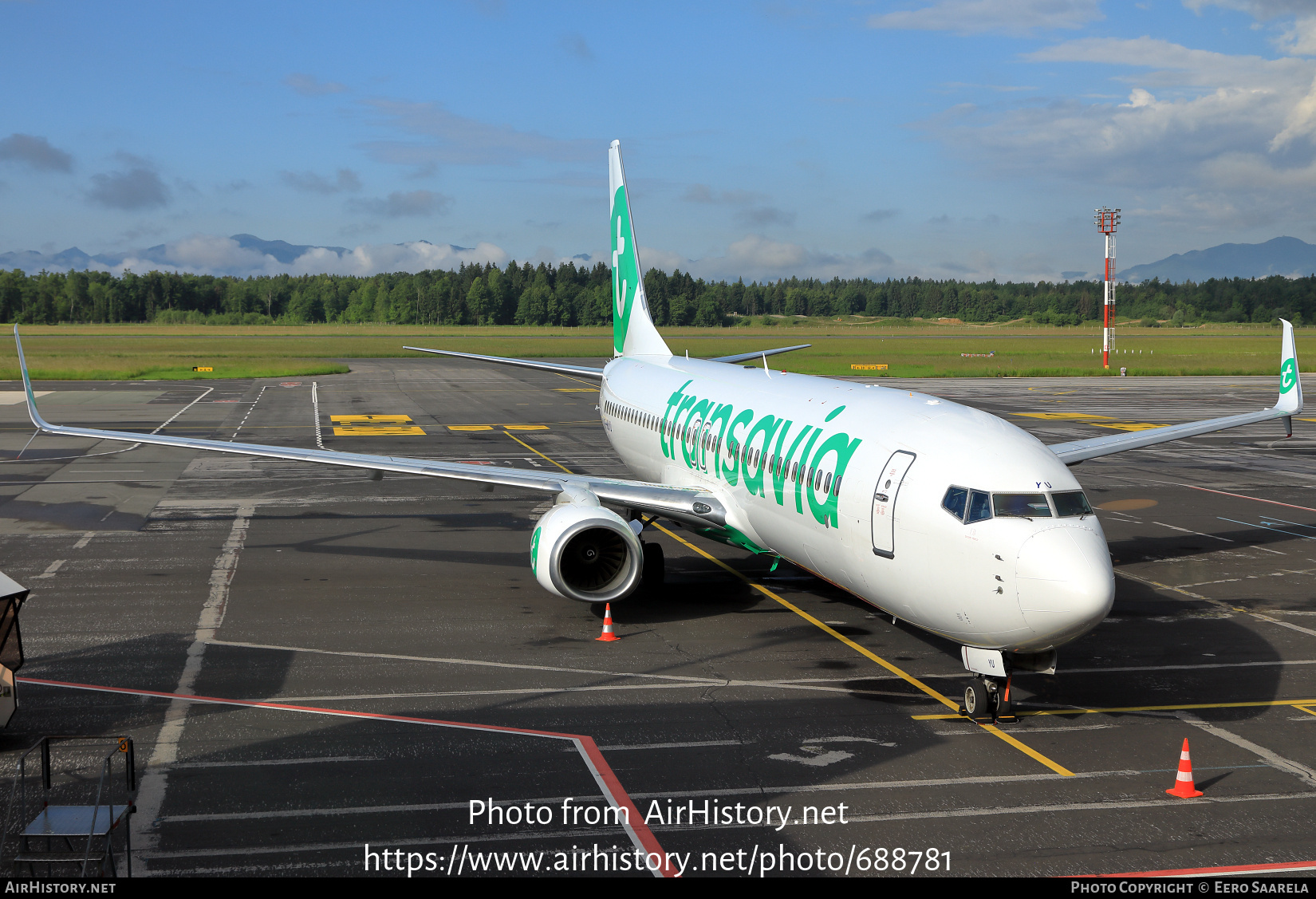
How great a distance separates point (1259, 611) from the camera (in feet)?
72.4

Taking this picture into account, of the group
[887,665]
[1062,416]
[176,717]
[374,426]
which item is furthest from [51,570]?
[1062,416]

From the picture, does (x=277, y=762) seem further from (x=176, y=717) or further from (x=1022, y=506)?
(x=1022, y=506)

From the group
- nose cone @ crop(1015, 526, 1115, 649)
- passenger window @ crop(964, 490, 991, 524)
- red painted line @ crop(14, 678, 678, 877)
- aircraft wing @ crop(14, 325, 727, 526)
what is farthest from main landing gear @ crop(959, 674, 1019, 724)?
aircraft wing @ crop(14, 325, 727, 526)

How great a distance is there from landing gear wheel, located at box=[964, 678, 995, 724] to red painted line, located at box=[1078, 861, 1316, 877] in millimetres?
4542

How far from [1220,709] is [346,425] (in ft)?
155

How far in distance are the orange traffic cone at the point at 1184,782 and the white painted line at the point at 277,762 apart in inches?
405

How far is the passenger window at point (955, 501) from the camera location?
47.7 feet

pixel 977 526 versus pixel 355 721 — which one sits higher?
pixel 977 526

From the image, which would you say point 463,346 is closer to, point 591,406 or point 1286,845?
point 591,406

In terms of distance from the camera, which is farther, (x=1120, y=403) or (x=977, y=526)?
(x=1120, y=403)

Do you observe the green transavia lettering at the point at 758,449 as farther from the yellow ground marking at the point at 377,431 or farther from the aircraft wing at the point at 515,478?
the yellow ground marking at the point at 377,431

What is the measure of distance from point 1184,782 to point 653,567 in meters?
12.6

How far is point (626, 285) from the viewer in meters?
35.2
